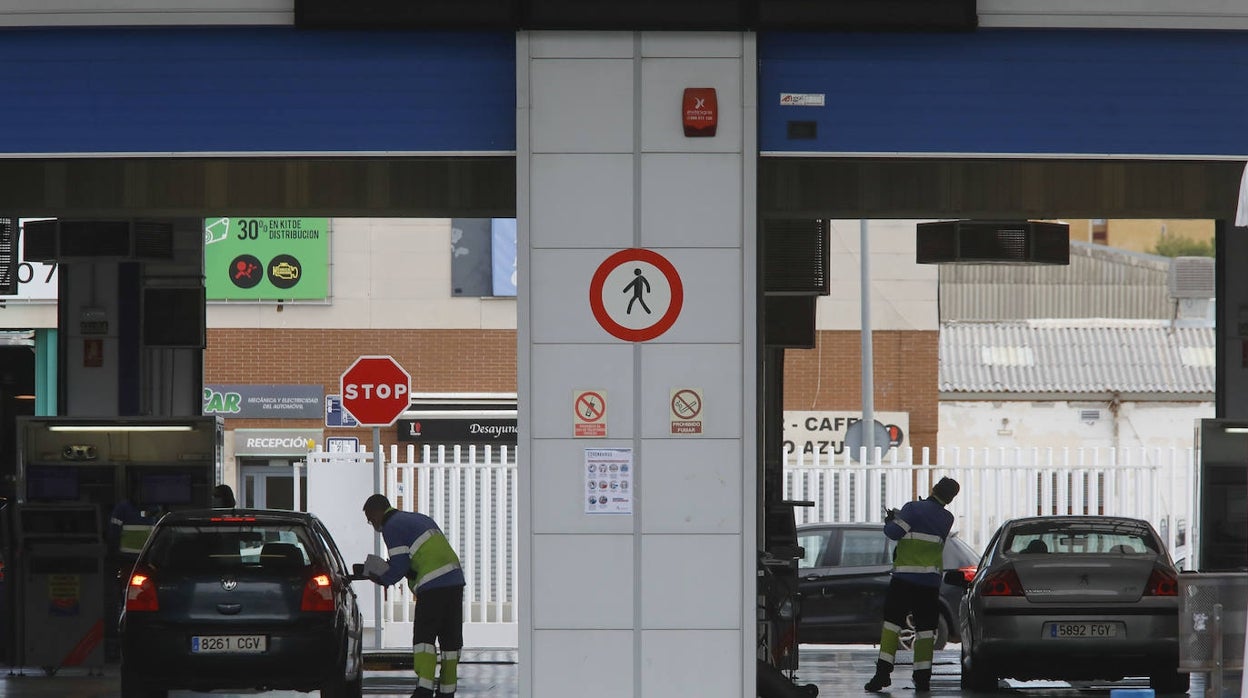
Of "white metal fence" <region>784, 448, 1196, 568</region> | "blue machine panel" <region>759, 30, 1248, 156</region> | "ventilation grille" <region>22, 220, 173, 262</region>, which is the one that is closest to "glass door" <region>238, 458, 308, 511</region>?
Result: "white metal fence" <region>784, 448, 1196, 568</region>

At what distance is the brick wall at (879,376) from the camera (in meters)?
32.6

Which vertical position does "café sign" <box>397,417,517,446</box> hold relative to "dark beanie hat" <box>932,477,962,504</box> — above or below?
below

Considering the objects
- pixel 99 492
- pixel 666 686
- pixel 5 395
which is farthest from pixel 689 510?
pixel 5 395

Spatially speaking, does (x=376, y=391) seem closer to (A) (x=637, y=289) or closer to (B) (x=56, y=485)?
(B) (x=56, y=485)

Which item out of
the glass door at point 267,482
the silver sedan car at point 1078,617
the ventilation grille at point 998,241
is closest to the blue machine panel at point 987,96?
the silver sedan car at point 1078,617

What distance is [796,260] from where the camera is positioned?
671 inches

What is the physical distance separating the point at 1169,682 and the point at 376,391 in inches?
298

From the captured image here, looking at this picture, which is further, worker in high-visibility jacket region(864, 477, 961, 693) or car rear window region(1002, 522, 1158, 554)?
car rear window region(1002, 522, 1158, 554)

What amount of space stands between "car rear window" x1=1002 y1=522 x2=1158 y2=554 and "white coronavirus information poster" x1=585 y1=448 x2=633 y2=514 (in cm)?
614

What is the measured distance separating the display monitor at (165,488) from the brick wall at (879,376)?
1727 centimetres

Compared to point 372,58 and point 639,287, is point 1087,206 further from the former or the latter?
point 372,58

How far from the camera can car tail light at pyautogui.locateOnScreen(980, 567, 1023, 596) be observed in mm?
13508

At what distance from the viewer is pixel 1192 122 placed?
9266 mm

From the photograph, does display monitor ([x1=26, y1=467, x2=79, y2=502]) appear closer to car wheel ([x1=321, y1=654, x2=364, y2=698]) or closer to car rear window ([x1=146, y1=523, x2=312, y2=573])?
car rear window ([x1=146, y1=523, x2=312, y2=573])
